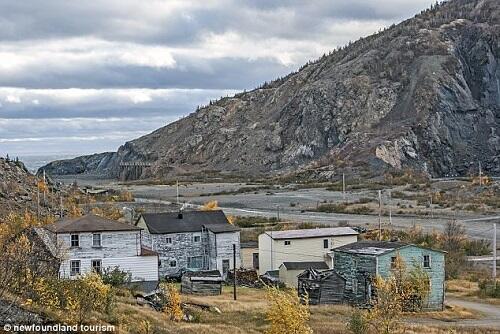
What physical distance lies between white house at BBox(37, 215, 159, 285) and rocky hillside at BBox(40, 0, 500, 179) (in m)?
73.5

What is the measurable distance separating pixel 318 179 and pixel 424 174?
14.6 m

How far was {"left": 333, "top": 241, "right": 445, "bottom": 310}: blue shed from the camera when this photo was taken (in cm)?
3681

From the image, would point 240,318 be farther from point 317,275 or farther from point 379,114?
point 379,114

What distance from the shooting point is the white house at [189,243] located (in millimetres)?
44250

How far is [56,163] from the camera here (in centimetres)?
19550

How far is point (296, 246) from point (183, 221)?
22.4 feet

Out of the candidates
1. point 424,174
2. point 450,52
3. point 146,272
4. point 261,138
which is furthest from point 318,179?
point 146,272

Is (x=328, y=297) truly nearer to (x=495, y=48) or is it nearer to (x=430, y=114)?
(x=430, y=114)

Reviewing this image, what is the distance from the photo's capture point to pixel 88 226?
3819 centimetres

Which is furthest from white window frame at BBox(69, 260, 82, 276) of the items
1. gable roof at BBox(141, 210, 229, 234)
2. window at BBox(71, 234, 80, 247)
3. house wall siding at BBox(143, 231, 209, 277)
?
gable roof at BBox(141, 210, 229, 234)

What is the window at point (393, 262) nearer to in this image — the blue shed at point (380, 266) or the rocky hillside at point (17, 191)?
the blue shed at point (380, 266)

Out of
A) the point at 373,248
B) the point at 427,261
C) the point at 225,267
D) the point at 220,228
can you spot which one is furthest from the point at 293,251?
the point at 427,261

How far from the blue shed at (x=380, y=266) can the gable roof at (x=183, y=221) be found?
30.5 feet

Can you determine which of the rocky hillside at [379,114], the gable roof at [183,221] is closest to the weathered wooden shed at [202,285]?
the gable roof at [183,221]
